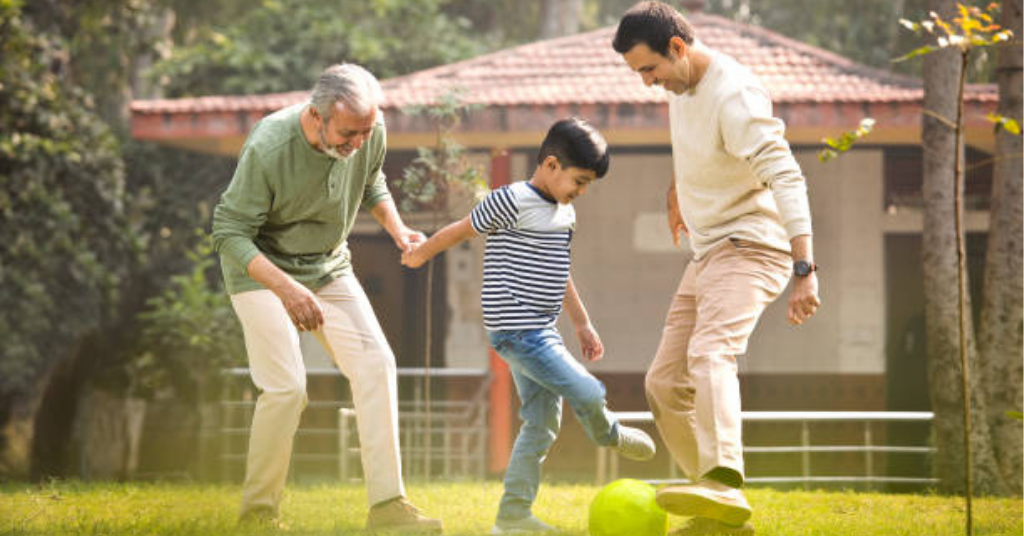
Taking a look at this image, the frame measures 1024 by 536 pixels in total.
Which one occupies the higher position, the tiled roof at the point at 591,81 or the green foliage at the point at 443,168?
the tiled roof at the point at 591,81

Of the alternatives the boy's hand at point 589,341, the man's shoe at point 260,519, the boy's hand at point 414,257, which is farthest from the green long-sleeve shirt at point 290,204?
the boy's hand at point 589,341

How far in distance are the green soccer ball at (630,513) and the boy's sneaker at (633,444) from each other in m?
0.16

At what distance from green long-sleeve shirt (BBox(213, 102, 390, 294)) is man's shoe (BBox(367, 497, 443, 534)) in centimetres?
92

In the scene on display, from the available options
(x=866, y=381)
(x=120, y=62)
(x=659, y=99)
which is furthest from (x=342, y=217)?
(x=120, y=62)

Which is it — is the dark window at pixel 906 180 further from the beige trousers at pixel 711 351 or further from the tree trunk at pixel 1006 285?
the beige trousers at pixel 711 351

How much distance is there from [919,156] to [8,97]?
8347 millimetres

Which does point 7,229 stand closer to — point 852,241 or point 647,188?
point 647,188

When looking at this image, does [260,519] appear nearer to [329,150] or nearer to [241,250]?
[241,250]

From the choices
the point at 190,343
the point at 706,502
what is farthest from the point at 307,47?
the point at 706,502

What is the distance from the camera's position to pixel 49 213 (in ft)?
40.7

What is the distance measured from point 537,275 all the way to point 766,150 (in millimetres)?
967

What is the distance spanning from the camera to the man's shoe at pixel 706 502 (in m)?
4.32

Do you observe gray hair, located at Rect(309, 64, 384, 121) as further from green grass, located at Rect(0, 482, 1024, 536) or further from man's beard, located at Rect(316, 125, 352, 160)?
green grass, located at Rect(0, 482, 1024, 536)

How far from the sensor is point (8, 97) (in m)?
11.6
